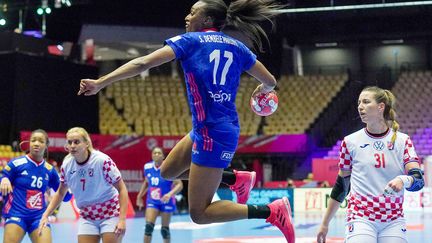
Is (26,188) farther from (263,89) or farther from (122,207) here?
(263,89)

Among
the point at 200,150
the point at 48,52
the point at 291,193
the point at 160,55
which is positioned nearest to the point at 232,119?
the point at 200,150

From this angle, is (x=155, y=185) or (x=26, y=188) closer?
(x=26, y=188)

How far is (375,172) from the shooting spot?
468 cm

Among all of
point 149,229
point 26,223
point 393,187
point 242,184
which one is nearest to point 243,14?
point 242,184

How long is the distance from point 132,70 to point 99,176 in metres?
2.43

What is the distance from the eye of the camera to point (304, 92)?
25844 mm

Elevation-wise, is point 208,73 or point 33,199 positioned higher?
point 208,73

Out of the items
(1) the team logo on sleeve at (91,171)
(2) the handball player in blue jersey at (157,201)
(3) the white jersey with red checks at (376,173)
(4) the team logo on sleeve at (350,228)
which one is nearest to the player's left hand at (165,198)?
(2) the handball player in blue jersey at (157,201)

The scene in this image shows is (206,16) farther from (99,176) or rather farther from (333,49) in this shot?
(333,49)

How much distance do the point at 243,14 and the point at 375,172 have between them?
1.47 m

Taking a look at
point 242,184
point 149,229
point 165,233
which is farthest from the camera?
point 165,233

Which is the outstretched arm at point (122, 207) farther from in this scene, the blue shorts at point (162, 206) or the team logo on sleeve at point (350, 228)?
the blue shorts at point (162, 206)

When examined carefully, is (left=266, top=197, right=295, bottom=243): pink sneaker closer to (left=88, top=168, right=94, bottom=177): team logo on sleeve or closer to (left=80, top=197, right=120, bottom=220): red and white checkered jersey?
(left=80, top=197, right=120, bottom=220): red and white checkered jersey

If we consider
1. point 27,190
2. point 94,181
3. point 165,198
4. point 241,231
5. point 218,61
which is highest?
point 218,61
